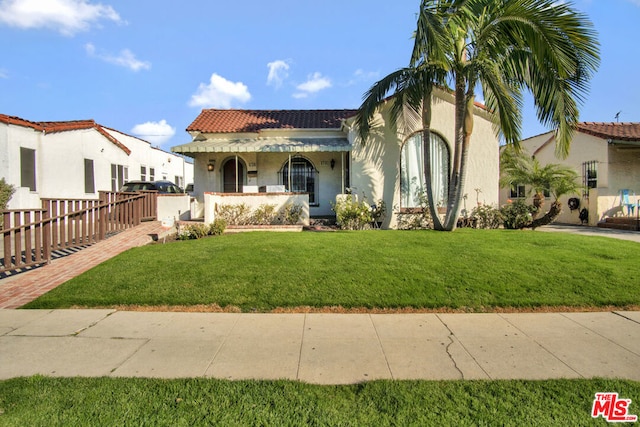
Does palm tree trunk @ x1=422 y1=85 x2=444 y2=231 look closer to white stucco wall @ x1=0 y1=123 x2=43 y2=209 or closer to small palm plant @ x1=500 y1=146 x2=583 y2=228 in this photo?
small palm plant @ x1=500 y1=146 x2=583 y2=228

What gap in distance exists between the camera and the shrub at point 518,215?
12750 mm

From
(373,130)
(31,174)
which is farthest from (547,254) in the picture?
(31,174)

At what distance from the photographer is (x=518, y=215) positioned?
12758 mm

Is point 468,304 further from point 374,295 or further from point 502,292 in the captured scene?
point 374,295

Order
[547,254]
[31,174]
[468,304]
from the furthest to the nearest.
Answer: [31,174] < [547,254] < [468,304]

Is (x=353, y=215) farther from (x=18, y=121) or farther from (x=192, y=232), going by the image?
(x=18, y=121)

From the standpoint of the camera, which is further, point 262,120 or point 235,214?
point 262,120

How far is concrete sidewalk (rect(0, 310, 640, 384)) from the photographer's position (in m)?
3.59

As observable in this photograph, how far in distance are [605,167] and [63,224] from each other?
Answer: 2194 cm

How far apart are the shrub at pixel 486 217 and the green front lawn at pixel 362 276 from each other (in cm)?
388

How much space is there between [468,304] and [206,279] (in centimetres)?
452

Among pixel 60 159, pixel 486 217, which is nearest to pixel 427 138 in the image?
pixel 486 217

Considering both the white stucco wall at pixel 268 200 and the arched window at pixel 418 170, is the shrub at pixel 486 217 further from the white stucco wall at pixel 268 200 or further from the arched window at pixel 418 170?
the white stucco wall at pixel 268 200

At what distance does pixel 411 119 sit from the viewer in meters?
→ 12.8
